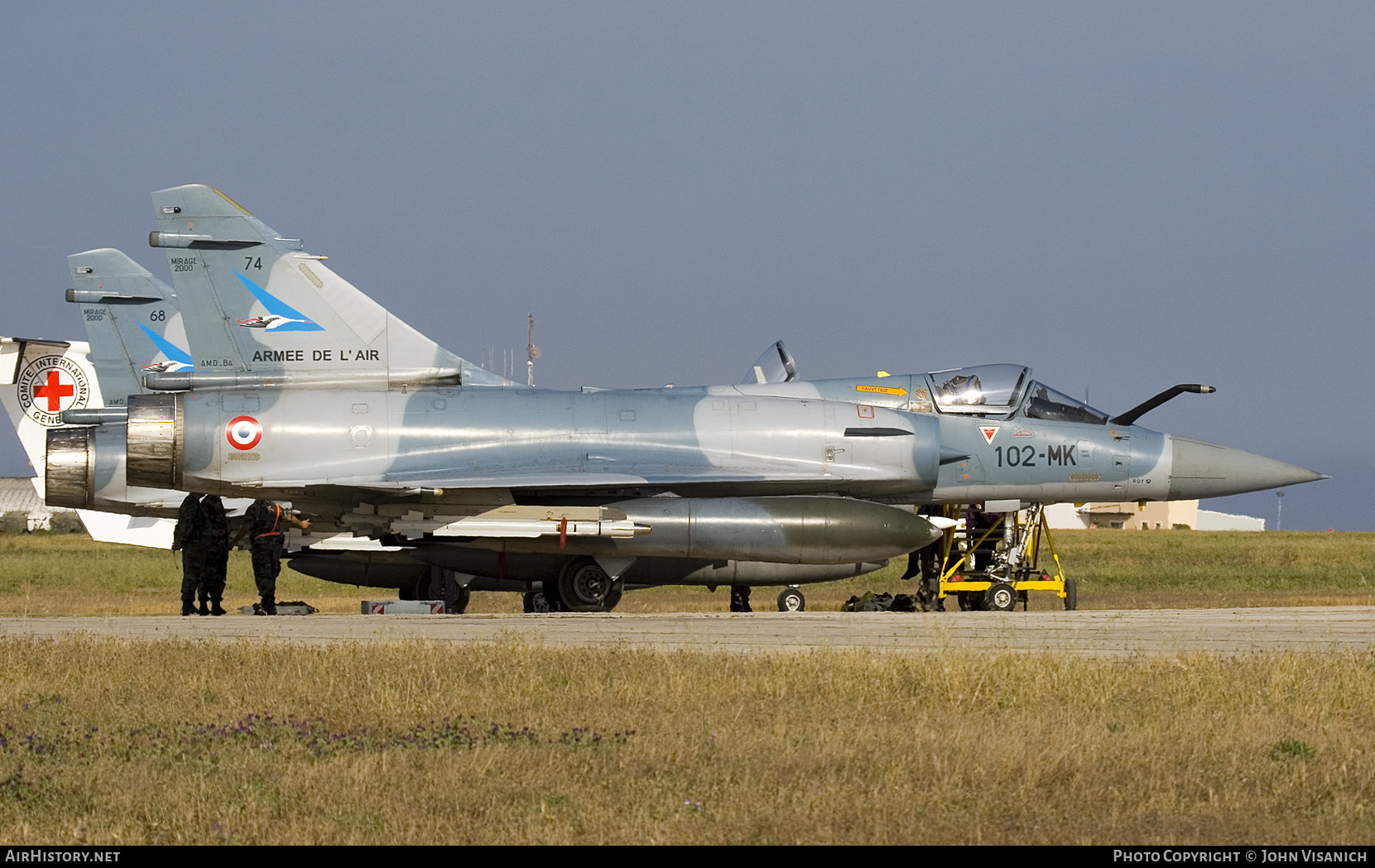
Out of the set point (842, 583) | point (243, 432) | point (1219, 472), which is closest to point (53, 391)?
point (243, 432)

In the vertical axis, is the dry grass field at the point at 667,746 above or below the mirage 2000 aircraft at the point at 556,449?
below

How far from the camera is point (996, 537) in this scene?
1952cm

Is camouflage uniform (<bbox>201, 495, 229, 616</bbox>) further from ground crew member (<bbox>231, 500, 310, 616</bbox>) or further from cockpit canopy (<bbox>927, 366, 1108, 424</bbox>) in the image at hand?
cockpit canopy (<bbox>927, 366, 1108, 424</bbox>)

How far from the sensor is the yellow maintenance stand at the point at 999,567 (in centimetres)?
1803

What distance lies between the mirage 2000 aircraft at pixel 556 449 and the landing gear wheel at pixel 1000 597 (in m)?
1.22

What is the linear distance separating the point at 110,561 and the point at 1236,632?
118 ft

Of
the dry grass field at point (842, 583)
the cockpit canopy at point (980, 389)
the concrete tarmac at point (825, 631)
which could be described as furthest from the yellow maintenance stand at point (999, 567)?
the dry grass field at point (842, 583)

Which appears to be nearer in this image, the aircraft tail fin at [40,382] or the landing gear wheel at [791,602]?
the landing gear wheel at [791,602]

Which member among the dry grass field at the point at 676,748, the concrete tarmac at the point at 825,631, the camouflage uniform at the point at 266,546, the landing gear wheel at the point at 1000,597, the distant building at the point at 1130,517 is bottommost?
the distant building at the point at 1130,517

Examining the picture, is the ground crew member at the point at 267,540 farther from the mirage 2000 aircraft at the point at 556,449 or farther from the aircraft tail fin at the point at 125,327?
the aircraft tail fin at the point at 125,327

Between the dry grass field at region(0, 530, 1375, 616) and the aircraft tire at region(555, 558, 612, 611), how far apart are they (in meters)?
5.83

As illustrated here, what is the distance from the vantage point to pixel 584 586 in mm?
16828

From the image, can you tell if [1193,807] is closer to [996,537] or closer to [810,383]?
[810,383]

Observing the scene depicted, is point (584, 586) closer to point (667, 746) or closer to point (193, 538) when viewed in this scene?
point (193, 538)
